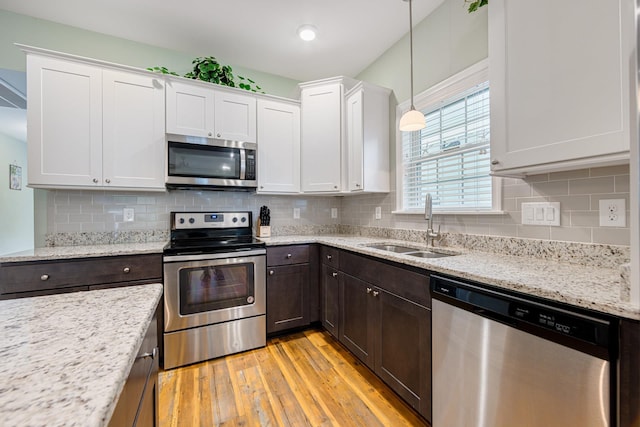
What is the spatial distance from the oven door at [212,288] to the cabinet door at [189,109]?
3.77 ft

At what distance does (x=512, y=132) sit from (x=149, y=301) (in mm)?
1717

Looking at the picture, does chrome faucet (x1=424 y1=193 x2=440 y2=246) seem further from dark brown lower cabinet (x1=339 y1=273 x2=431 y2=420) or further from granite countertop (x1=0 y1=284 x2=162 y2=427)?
granite countertop (x1=0 y1=284 x2=162 y2=427)

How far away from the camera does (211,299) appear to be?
2.26m

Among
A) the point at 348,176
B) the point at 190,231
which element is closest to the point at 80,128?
the point at 190,231

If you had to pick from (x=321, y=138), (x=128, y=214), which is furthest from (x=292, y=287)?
(x=128, y=214)

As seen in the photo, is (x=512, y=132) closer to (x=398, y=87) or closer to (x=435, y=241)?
(x=435, y=241)

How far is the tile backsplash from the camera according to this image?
134cm

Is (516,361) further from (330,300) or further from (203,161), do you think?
(203,161)

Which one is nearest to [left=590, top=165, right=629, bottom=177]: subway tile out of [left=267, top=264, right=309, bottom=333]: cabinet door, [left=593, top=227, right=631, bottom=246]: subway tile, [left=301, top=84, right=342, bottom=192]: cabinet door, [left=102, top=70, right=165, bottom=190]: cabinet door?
[left=593, top=227, right=631, bottom=246]: subway tile

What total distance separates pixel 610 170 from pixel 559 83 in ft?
1.65

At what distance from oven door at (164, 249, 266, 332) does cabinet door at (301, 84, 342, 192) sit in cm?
96

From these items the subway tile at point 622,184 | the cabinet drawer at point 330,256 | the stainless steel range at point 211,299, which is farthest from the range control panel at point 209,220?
the subway tile at point 622,184

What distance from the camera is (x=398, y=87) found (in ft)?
8.48

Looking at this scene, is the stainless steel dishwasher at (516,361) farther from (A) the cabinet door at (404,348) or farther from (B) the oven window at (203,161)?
(B) the oven window at (203,161)
